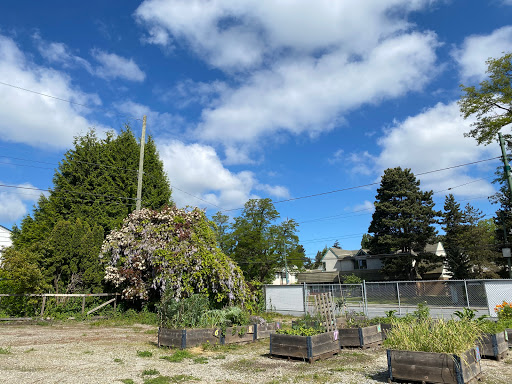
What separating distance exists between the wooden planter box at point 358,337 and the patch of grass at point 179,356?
4249 mm

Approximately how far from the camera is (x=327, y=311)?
8.95 metres

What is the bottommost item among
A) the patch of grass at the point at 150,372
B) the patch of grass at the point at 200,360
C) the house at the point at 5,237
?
the patch of grass at the point at 200,360

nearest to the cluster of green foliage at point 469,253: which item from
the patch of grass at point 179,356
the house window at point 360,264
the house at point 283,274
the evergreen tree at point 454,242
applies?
the evergreen tree at point 454,242

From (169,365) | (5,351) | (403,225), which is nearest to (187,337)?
(169,365)

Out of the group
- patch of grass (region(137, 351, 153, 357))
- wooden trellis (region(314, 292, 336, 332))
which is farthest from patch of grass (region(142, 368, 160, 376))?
wooden trellis (region(314, 292, 336, 332))

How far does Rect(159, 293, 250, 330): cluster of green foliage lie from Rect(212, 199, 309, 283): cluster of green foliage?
25263mm

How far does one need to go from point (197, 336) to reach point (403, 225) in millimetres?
34049

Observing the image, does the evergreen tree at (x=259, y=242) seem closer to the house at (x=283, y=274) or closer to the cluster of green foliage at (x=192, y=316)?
the house at (x=283, y=274)

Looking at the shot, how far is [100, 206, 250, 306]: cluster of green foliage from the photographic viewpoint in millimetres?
14742

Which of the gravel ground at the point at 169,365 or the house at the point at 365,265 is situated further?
the house at the point at 365,265

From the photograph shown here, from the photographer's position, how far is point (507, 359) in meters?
7.65

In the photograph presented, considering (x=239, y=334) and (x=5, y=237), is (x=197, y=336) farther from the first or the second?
(x=5, y=237)

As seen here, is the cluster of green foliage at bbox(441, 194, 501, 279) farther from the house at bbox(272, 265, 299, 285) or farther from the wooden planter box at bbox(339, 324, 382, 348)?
the wooden planter box at bbox(339, 324, 382, 348)

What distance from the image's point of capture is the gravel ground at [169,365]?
6.29 metres
